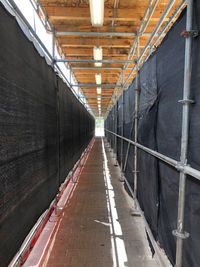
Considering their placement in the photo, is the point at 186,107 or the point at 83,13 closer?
the point at 186,107

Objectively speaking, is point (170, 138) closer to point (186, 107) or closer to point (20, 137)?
point (186, 107)

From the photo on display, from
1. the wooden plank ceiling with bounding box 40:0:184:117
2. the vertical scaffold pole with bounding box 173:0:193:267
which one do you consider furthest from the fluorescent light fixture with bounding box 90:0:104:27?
the vertical scaffold pole with bounding box 173:0:193:267

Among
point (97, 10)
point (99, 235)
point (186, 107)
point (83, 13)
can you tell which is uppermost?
point (83, 13)

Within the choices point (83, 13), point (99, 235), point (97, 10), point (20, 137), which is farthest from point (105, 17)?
point (99, 235)

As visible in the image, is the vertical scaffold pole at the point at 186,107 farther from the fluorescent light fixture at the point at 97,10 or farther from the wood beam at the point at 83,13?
the wood beam at the point at 83,13

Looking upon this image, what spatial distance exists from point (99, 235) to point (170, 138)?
206cm

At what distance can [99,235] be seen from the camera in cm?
260

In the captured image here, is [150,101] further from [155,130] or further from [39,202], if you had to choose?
[39,202]

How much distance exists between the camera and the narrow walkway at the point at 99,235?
2.13 meters

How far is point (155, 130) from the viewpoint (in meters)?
2.00

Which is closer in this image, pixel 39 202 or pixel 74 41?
pixel 39 202

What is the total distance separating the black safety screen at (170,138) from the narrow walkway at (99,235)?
0.52 meters

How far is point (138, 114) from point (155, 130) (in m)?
1.03

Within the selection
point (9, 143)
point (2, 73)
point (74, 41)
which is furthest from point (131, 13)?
point (9, 143)
